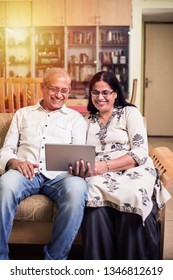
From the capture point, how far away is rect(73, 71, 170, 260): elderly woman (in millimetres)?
1594

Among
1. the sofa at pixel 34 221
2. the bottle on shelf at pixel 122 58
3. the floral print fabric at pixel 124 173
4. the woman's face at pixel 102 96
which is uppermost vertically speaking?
the bottle on shelf at pixel 122 58

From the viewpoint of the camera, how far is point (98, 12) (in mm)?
5105

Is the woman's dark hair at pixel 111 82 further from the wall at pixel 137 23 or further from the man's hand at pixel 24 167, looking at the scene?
the wall at pixel 137 23

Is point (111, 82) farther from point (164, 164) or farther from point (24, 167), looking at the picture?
point (24, 167)

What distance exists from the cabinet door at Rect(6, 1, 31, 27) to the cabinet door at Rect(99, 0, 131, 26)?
3.26 feet

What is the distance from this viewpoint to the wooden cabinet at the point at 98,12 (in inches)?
199

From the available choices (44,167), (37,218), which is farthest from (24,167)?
(37,218)

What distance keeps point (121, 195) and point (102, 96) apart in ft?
1.86

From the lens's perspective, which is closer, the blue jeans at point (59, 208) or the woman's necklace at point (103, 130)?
the blue jeans at point (59, 208)

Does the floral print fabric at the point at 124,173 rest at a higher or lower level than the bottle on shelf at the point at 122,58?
lower

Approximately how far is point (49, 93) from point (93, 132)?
1.00 ft

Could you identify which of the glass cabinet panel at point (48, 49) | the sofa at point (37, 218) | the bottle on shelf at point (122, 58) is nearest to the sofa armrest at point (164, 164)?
the sofa at point (37, 218)
